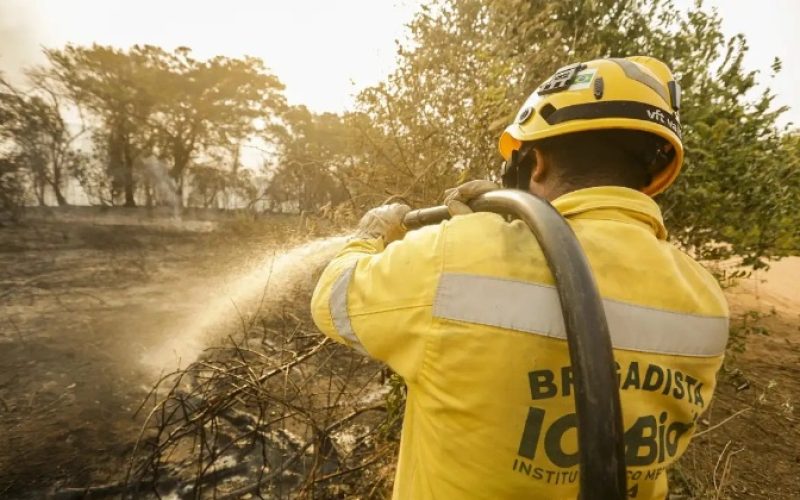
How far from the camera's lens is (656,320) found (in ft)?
3.57

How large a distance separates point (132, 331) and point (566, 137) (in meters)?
9.13

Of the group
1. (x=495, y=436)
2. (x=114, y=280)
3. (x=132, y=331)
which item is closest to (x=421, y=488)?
(x=495, y=436)

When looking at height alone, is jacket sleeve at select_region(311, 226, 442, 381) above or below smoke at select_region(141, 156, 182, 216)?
below

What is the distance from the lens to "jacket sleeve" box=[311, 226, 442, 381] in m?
Answer: 1.11

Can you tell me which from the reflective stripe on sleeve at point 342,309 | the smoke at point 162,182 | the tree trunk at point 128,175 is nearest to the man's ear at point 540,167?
the reflective stripe on sleeve at point 342,309

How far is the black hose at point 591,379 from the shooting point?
35.3 inches

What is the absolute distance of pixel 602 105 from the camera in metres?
1.35

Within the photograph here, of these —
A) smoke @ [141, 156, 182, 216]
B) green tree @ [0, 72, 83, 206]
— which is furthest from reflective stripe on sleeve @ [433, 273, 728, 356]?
smoke @ [141, 156, 182, 216]

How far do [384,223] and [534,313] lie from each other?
39.2 inches

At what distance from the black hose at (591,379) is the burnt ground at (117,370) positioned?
2422 mm

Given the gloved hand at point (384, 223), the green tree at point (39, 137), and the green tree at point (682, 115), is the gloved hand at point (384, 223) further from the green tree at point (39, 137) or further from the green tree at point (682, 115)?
the green tree at point (39, 137)

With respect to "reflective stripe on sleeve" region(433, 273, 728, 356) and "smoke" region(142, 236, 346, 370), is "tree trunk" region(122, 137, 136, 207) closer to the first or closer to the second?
"smoke" region(142, 236, 346, 370)

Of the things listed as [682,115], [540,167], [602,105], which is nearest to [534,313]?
[540,167]

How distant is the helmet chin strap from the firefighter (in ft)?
0.69
